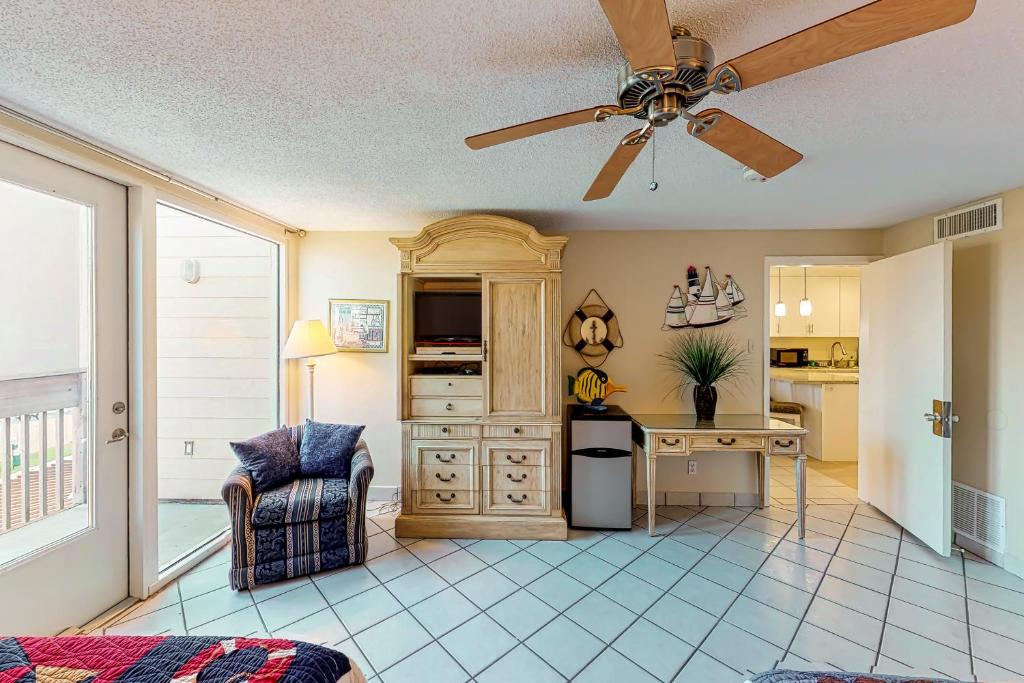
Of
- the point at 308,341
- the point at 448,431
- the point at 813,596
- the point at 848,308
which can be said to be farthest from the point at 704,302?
the point at 308,341

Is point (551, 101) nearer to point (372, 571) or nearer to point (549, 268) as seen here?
point (549, 268)

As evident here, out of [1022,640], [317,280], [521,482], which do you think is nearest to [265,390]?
[317,280]

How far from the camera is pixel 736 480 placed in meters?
3.46

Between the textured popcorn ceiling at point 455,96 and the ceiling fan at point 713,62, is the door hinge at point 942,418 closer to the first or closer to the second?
the textured popcorn ceiling at point 455,96

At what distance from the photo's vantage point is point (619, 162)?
1517 millimetres

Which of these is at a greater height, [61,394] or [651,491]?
[61,394]

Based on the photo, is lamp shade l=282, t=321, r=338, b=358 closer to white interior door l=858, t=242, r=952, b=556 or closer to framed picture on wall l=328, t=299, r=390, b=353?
framed picture on wall l=328, t=299, r=390, b=353

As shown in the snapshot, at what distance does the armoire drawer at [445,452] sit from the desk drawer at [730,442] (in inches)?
63.9

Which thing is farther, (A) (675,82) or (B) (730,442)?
(B) (730,442)

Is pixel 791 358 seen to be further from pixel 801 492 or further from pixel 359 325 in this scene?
pixel 359 325

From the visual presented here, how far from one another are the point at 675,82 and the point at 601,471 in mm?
2497

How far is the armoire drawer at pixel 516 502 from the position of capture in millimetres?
2932

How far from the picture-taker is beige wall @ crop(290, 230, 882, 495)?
137 inches

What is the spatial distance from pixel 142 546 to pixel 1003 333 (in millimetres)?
5202
